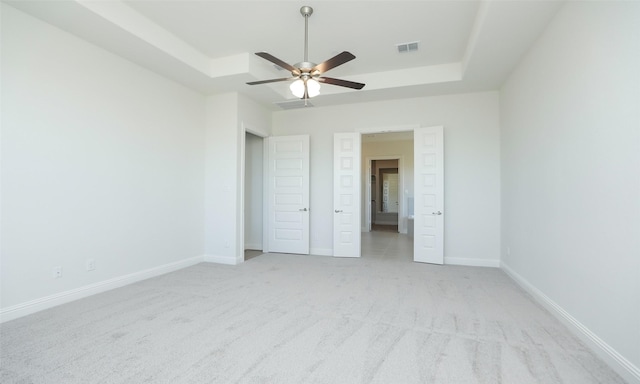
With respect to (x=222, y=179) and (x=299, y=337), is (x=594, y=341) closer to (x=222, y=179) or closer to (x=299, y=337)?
(x=299, y=337)

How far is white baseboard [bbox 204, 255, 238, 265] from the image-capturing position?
5031 millimetres

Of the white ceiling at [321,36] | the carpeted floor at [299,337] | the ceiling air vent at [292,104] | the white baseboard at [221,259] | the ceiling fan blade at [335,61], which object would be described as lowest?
the carpeted floor at [299,337]

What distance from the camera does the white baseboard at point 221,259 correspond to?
5.03m

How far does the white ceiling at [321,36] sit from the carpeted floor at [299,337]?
2.95 metres

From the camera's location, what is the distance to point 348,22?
351 centimetres

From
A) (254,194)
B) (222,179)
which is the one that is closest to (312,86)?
(222,179)

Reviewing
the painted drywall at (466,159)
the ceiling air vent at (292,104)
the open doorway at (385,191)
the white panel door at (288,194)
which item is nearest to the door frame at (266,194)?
the white panel door at (288,194)

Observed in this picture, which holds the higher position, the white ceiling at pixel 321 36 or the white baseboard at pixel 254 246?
the white ceiling at pixel 321 36

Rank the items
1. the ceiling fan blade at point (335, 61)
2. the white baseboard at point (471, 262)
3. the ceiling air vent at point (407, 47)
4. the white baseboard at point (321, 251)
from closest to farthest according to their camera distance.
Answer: the ceiling fan blade at point (335, 61)
the ceiling air vent at point (407, 47)
the white baseboard at point (471, 262)
the white baseboard at point (321, 251)

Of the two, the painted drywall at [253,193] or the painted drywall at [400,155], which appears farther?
the painted drywall at [400,155]

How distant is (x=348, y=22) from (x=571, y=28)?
7.07 feet

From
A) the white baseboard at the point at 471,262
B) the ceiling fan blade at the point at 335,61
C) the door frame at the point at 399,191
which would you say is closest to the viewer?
the ceiling fan blade at the point at 335,61

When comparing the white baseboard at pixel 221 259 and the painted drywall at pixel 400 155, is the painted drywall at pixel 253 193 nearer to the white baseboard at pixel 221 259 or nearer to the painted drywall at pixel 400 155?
the white baseboard at pixel 221 259

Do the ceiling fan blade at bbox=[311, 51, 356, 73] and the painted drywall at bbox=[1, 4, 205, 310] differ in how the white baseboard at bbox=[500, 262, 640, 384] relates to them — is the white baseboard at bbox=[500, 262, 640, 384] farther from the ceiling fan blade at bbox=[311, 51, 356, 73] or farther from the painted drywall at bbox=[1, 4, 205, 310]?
the painted drywall at bbox=[1, 4, 205, 310]
